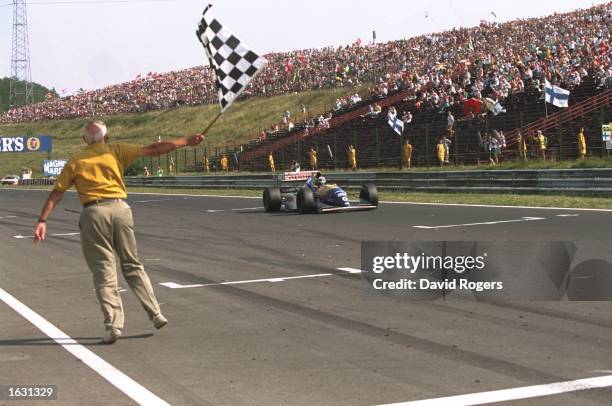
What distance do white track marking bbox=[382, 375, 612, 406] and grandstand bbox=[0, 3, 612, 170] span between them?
21437 millimetres

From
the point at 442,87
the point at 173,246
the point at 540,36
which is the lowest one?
the point at 173,246

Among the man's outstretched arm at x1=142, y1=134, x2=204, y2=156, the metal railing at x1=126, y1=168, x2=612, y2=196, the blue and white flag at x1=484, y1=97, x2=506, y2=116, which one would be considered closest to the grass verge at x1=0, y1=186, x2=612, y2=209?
the metal railing at x1=126, y1=168, x2=612, y2=196

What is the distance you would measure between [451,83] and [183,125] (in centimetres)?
3831

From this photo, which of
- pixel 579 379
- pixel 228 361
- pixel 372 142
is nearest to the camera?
pixel 579 379

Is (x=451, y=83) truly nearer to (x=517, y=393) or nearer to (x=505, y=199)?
(x=505, y=199)

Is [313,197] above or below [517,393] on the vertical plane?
above

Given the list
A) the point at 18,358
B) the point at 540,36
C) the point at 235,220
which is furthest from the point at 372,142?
the point at 18,358

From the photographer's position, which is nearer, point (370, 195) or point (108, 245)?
point (108, 245)

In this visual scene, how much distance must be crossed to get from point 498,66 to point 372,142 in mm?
5969

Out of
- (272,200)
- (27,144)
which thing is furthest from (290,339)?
(27,144)

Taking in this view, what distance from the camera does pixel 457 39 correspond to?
149 ft

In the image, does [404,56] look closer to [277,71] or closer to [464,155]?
[277,71]

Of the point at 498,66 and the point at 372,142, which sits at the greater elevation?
the point at 498,66

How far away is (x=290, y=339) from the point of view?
20.1 ft
